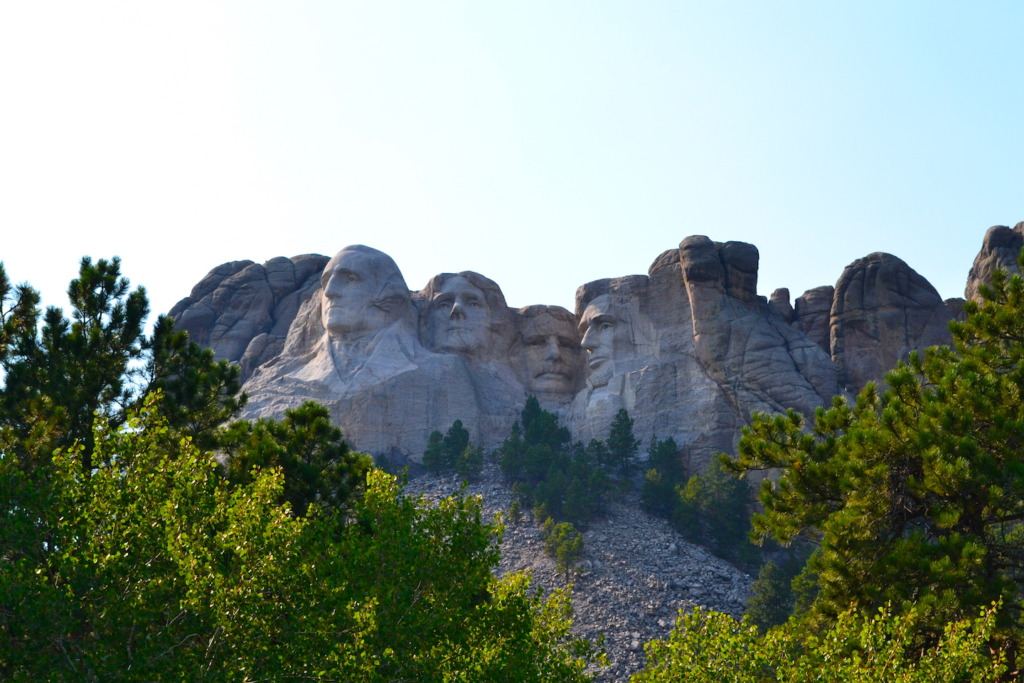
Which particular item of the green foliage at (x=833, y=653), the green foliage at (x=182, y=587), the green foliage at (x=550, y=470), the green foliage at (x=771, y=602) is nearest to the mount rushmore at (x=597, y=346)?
the green foliage at (x=550, y=470)

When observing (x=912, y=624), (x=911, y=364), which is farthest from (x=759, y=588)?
(x=912, y=624)

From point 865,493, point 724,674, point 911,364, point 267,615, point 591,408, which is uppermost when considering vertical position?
point 591,408

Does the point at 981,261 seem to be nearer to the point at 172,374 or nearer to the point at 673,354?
the point at 673,354

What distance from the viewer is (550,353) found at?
71.8m

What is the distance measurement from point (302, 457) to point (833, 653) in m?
12.0

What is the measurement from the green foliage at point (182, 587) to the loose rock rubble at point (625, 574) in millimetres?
27426

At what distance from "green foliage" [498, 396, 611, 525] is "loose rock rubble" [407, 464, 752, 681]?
2.88 feet

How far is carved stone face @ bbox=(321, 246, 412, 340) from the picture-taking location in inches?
2633

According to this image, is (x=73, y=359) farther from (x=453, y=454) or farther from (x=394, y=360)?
(x=394, y=360)

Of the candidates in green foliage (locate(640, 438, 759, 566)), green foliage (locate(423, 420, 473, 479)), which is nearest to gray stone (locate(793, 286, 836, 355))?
Answer: green foliage (locate(640, 438, 759, 566))

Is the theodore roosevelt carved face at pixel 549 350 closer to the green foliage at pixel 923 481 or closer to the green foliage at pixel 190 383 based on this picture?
the green foliage at pixel 190 383

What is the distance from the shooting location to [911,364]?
72.2 ft

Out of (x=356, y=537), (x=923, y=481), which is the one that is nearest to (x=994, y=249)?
(x=923, y=481)

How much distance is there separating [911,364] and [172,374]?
48.2ft
